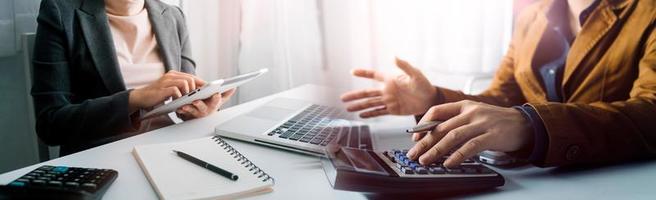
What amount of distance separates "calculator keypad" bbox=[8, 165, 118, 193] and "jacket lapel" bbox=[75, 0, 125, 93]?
247 mm

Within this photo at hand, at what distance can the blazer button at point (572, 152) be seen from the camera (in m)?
0.45

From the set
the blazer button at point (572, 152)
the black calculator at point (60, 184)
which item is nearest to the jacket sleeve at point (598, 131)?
the blazer button at point (572, 152)

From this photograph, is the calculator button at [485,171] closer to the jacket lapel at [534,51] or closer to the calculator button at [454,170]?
the calculator button at [454,170]

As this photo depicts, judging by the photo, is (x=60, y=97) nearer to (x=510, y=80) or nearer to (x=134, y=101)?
(x=134, y=101)

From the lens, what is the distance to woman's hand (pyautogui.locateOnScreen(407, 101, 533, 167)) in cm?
43

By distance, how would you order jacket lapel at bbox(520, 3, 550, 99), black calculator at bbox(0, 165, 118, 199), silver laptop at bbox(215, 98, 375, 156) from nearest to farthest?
black calculator at bbox(0, 165, 118, 199)
silver laptop at bbox(215, 98, 375, 156)
jacket lapel at bbox(520, 3, 550, 99)

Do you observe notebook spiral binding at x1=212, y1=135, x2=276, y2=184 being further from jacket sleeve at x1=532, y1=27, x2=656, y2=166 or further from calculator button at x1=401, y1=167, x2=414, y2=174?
jacket sleeve at x1=532, y1=27, x2=656, y2=166

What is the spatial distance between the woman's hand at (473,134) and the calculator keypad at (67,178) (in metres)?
0.28

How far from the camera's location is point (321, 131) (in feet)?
1.93

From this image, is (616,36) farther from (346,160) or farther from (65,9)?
(65,9)

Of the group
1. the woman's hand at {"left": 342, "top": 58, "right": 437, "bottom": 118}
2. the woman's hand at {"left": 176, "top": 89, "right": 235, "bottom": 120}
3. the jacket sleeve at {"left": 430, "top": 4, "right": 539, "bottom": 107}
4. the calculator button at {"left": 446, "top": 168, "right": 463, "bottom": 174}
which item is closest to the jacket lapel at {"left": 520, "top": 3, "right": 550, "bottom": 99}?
the jacket sleeve at {"left": 430, "top": 4, "right": 539, "bottom": 107}

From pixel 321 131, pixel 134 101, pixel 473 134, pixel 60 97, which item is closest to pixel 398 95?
pixel 321 131

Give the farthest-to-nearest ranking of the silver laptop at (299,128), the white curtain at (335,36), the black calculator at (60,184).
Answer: the white curtain at (335,36)
the silver laptop at (299,128)
the black calculator at (60,184)

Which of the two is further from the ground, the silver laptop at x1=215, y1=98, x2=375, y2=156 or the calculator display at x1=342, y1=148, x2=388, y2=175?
the calculator display at x1=342, y1=148, x2=388, y2=175
